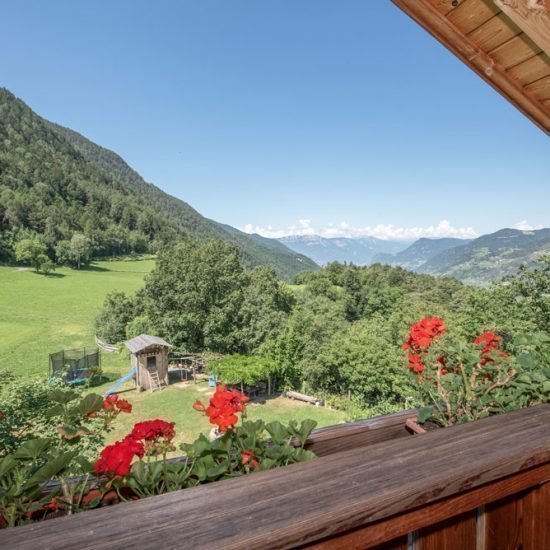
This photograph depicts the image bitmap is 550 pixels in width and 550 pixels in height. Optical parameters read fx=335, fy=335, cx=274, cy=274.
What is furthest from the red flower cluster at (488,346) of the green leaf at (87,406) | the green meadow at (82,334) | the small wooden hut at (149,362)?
the small wooden hut at (149,362)

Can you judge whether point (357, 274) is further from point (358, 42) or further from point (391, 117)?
Answer: point (358, 42)

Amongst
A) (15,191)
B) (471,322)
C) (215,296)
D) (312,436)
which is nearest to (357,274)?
(215,296)

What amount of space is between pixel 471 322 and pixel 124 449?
459 inches

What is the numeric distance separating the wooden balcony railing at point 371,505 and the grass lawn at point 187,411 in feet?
27.3

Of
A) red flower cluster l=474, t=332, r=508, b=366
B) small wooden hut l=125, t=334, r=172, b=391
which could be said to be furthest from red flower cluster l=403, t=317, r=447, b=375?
small wooden hut l=125, t=334, r=172, b=391

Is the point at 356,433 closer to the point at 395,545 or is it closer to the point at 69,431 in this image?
A: the point at 395,545

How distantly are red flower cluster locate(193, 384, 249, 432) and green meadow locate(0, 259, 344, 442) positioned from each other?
21.4ft

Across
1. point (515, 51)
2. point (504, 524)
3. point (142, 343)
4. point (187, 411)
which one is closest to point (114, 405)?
point (504, 524)

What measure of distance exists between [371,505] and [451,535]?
280 mm

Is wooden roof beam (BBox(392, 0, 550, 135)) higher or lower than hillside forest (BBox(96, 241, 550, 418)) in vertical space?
higher

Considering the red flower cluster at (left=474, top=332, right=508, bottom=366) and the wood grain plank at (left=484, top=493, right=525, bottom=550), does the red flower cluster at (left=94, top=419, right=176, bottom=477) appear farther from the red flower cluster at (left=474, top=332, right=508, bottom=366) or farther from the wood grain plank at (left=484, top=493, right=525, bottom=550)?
the red flower cluster at (left=474, top=332, right=508, bottom=366)

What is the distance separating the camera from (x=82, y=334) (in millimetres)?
19641

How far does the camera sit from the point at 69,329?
1991 cm

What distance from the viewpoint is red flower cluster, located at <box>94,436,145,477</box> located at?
1.71 ft
